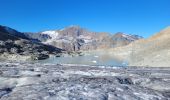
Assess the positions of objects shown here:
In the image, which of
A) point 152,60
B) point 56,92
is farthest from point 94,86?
point 152,60

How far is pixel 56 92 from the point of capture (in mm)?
4980

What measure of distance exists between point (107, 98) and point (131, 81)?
6.80 feet

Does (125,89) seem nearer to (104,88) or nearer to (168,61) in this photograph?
(104,88)

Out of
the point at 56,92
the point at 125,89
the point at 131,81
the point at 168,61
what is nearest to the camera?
the point at 56,92

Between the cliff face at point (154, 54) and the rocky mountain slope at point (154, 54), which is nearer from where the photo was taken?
the rocky mountain slope at point (154, 54)

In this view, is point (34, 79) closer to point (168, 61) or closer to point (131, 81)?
point (131, 81)

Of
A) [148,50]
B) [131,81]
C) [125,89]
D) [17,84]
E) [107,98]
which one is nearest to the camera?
[107,98]

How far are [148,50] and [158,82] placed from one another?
42151mm

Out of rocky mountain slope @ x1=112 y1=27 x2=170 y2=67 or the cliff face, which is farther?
the cliff face

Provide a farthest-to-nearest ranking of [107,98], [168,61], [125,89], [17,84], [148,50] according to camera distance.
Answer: [148,50] → [168,61] → [17,84] → [125,89] → [107,98]

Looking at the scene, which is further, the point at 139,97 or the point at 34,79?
the point at 34,79

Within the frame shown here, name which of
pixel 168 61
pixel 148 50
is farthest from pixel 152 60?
pixel 148 50

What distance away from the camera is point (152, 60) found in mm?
40219

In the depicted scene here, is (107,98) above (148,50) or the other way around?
the other way around
